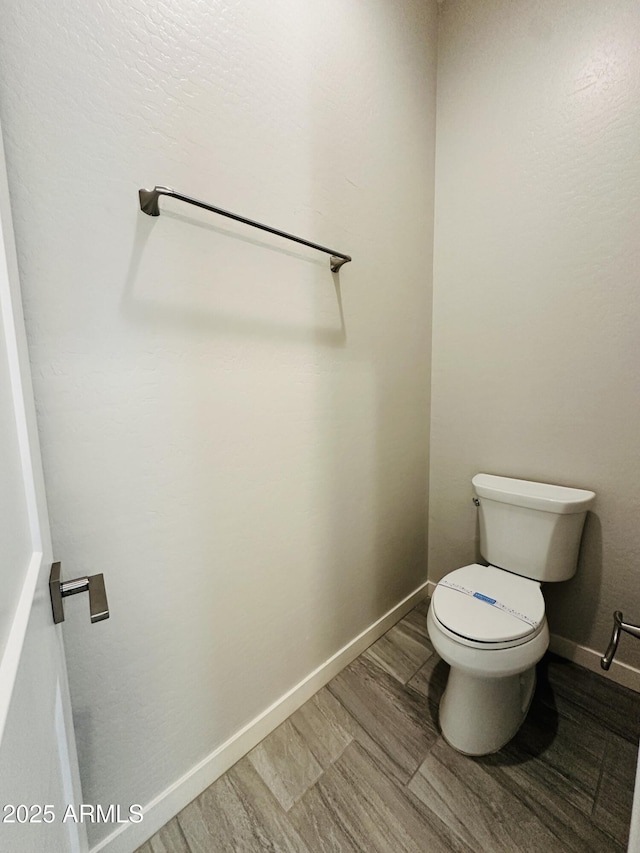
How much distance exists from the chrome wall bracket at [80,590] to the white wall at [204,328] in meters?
0.20

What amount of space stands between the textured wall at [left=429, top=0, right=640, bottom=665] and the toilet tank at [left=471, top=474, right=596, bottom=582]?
3.9 inches

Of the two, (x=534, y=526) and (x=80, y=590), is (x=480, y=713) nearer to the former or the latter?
(x=534, y=526)

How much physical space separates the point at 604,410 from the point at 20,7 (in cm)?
189

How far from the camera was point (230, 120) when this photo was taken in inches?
37.9

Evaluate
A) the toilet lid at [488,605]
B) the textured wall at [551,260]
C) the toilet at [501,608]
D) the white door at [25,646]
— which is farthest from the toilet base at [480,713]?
the white door at [25,646]

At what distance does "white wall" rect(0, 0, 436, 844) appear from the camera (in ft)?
2.48

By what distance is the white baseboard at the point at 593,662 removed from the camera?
1383mm

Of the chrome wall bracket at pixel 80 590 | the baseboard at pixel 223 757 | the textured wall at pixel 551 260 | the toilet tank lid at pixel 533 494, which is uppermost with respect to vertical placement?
the textured wall at pixel 551 260

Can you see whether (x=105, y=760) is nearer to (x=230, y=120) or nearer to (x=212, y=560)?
(x=212, y=560)

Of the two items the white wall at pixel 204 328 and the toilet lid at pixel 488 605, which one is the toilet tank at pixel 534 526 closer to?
the toilet lid at pixel 488 605

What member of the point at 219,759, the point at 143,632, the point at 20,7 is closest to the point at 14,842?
the point at 143,632

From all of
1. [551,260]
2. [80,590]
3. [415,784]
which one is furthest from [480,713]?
[551,260]

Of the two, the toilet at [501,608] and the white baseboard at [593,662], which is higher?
the toilet at [501,608]

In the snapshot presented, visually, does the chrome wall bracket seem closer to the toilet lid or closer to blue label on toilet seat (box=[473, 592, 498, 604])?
the toilet lid
